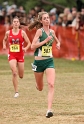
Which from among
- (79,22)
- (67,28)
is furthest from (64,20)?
(79,22)

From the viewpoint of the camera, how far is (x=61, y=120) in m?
12.1

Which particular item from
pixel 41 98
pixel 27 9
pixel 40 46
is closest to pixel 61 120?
pixel 40 46

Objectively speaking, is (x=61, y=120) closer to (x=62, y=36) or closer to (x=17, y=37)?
(x=17, y=37)

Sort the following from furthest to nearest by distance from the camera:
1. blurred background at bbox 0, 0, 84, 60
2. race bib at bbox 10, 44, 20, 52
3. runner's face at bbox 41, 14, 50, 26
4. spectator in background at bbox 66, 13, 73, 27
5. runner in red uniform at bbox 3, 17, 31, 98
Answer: spectator in background at bbox 66, 13, 73, 27, blurred background at bbox 0, 0, 84, 60, race bib at bbox 10, 44, 20, 52, runner in red uniform at bbox 3, 17, 31, 98, runner's face at bbox 41, 14, 50, 26

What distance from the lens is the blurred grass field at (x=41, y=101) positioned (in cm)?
1234

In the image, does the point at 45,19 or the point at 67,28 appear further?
the point at 67,28

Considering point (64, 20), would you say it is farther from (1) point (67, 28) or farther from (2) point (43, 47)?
(2) point (43, 47)

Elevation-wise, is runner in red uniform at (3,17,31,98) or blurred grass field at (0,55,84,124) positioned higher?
runner in red uniform at (3,17,31,98)

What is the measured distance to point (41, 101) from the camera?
15.2 metres

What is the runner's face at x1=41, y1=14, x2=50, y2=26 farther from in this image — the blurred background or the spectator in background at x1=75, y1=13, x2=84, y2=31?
the spectator in background at x1=75, y1=13, x2=84, y2=31

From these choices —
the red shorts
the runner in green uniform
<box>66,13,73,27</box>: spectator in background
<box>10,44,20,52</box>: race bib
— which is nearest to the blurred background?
<box>66,13,73,27</box>: spectator in background

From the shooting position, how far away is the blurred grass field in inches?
486

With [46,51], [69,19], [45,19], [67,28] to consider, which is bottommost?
[67,28]

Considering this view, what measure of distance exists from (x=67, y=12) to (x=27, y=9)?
352 inches
